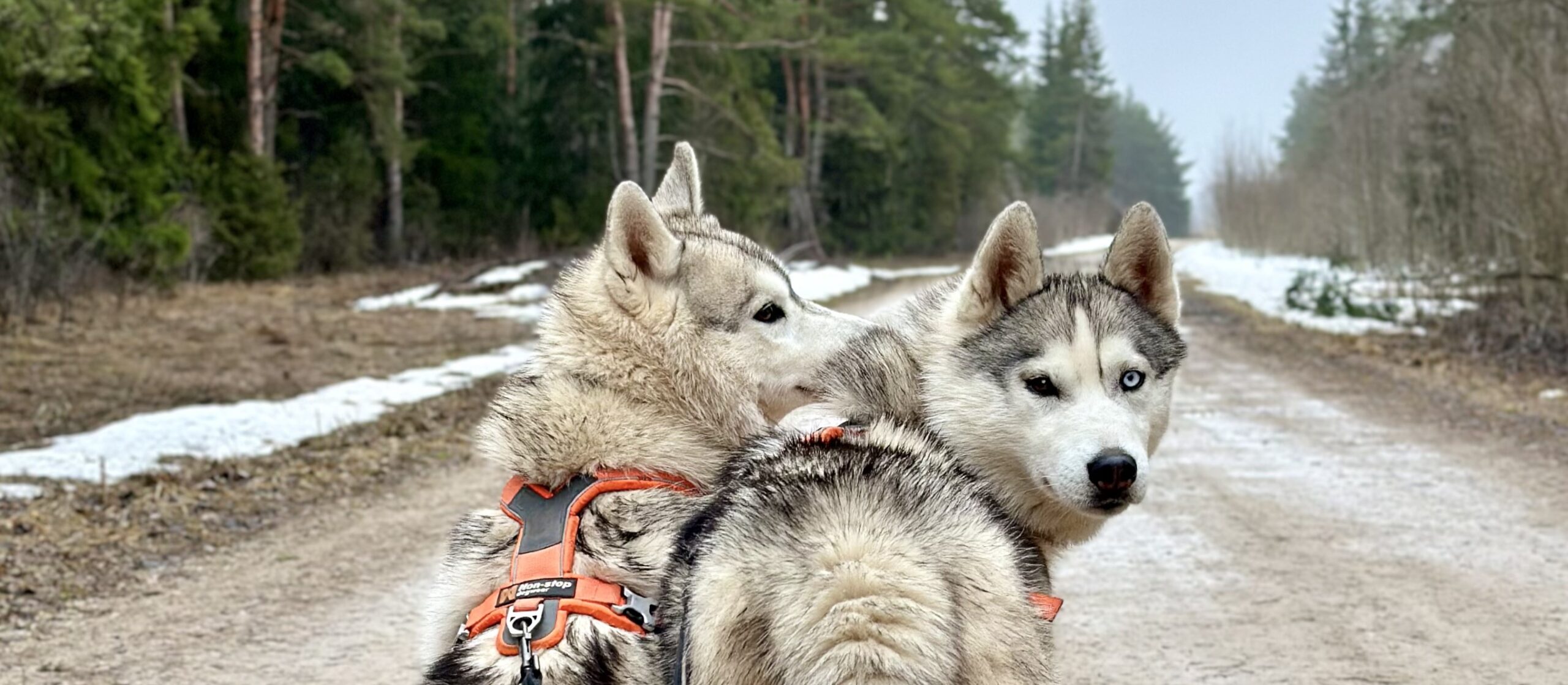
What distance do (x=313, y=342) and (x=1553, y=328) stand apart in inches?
679

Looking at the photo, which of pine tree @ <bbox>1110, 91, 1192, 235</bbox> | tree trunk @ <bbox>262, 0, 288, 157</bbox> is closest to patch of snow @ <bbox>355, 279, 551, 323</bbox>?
tree trunk @ <bbox>262, 0, 288, 157</bbox>

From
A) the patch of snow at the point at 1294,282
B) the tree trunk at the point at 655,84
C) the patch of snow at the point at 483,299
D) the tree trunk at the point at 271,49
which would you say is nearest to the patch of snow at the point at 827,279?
the tree trunk at the point at 655,84

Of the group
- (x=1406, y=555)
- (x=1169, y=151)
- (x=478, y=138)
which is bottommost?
(x=1406, y=555)

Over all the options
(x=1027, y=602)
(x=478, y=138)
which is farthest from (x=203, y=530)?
(x=478, y=138)

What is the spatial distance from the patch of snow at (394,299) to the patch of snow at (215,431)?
387 inches

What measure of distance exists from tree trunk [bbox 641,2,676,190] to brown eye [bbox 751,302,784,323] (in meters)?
26.1

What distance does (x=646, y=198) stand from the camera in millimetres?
3248

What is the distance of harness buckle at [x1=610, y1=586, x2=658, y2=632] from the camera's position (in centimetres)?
250

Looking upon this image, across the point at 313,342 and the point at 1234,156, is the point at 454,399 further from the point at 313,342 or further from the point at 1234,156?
the point at 1234,156

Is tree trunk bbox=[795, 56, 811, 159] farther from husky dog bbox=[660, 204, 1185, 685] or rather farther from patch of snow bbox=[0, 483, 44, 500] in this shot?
husky dog bbox=[660, 204, 1185, 685]

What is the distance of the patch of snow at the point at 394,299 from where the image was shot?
75.2ft

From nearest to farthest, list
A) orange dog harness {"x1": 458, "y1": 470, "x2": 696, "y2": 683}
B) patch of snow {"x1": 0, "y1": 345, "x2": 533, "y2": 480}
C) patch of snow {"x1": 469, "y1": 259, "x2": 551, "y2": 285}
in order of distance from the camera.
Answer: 1. orange dog harness {"x1": 458, "y1": 470, "x2": 696, "y2": 683}
2. patch of snow {"x1": 0, "y1": 345, "x2": 533, "y2": 480}
3. patch of snow {"x1": 469, "y1": 259, "x2": 551, "y2": 285}

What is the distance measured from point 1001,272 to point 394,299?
22392 mm

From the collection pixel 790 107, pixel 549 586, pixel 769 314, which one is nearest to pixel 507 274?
pixel 790 107
